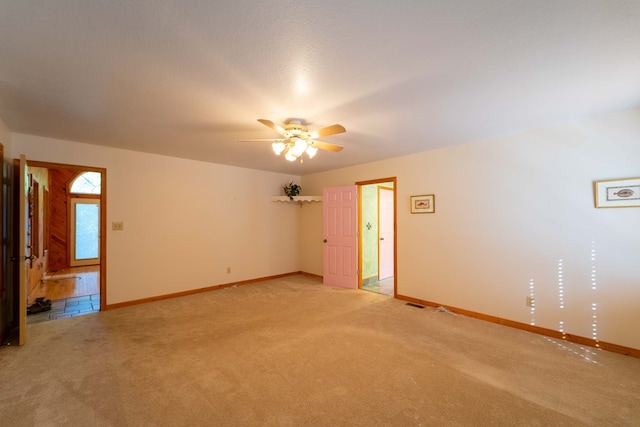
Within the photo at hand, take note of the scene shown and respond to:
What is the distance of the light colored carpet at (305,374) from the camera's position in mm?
1841

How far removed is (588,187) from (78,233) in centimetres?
1098

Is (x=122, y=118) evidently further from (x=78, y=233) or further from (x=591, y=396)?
(x=78, y=233)

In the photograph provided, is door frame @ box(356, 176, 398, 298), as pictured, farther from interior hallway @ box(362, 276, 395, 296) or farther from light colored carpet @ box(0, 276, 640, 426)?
light colored carpet @ box(0, 276, 640, 426)

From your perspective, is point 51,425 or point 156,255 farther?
point 156,255

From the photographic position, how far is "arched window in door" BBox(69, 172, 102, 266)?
7.51 meters

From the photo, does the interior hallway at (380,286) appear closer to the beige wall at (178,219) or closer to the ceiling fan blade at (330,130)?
the beige wall at (178,219)

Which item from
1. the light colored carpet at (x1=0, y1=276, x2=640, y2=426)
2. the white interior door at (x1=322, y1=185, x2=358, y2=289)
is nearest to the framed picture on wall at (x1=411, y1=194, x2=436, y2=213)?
the white interior door at (x1=322, y1=185, x2=358, y2=289)

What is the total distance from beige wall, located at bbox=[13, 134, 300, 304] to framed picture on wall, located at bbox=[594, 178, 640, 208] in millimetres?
5180

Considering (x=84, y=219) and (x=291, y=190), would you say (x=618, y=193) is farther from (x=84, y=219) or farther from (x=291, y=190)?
(x=84, y=219)

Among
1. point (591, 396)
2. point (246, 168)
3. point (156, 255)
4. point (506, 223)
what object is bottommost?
point (591, 396)

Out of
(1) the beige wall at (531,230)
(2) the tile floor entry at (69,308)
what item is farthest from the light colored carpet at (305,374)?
(1) the beige wall at (531,230)

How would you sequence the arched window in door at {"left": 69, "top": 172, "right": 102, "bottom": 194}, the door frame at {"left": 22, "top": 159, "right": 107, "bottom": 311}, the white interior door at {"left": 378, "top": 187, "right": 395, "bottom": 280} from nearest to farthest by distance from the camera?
1. the door frame at {"left": 22, "top": 159, "right": 107, "bottom": 311}
2. the white interior door at {"left": 378, "top": 187, "right": 395, "bottom": 280}
3. the arched window in door at {"left": 69, "top": 172, "right": 102, "bottom": 194}

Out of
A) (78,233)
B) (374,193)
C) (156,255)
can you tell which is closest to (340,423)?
(156,255)

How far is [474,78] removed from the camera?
205 centimetres
